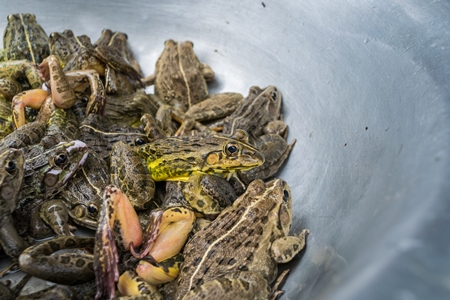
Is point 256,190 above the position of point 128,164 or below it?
above

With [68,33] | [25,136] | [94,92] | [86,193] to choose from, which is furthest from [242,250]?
[68,33]

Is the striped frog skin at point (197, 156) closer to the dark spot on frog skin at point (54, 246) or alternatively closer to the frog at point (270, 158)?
the frog at point (270, 158)

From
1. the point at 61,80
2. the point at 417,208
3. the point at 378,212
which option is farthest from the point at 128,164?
the point at 417,208

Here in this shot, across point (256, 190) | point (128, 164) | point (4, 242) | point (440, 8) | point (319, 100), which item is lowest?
point (4, 242)

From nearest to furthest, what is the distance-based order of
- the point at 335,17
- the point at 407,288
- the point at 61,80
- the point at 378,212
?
the point at 407,288
the point at 378,212
the point at 335,17
the point at 61,80

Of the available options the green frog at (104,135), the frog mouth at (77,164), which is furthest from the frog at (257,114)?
the frog mouth at (77,164)

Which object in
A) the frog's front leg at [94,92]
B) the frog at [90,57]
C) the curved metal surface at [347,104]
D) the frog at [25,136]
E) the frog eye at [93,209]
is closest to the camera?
the curved metal surface at [347,104]

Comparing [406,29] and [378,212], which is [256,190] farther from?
[406,29]
